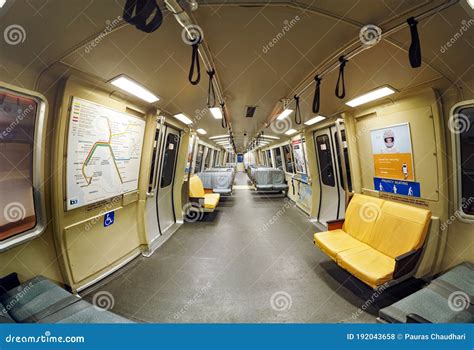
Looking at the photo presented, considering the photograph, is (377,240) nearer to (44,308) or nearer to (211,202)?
(44,308)

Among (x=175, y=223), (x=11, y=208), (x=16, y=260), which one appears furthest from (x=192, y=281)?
(x=175, y=223)

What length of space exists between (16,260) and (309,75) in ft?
13.4

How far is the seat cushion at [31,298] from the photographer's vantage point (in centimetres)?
147

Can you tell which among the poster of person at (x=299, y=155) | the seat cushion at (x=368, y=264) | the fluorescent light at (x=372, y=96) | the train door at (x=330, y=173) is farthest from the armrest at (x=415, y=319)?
the poster of person at (x=299, y=155)

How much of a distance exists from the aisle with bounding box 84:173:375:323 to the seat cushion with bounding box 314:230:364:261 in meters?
0.42

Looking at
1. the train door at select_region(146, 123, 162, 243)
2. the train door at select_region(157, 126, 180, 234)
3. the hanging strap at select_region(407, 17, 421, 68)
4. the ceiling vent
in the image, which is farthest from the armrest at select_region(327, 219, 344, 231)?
the train door at select_region(157, 126, 180, 234)

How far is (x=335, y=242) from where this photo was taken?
115 inches

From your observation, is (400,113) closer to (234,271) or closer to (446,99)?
(446,99)

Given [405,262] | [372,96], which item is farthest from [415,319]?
[372,96]

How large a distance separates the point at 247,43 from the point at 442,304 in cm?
332

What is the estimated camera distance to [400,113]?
2639 mm

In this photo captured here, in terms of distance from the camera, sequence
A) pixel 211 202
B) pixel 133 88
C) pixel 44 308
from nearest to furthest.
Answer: pixel 44 308 < pixel 133 88 < pixel 211 202

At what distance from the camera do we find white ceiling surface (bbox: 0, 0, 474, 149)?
4.19 ft

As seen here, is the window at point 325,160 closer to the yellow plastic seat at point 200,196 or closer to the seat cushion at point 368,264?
the seat cushion at point 368,264
